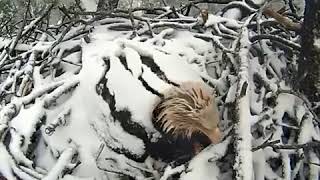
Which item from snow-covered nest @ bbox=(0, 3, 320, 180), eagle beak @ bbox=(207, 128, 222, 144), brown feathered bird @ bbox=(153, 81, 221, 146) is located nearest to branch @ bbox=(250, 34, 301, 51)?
snow-covered nest @ bbox=(0, 3, 320, 180)

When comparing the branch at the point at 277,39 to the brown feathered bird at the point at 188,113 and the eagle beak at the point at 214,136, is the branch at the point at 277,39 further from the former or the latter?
the eagle beak at the point at 214,136

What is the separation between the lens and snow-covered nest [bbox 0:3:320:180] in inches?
64.9

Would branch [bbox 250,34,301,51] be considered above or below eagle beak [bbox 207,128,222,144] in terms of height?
above

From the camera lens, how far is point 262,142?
171cm

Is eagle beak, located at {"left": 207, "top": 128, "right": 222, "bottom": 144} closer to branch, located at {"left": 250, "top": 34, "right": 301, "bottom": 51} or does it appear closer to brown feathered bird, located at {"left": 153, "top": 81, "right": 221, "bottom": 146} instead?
brown feathered bird, located at {"left": 153, "top": 81, "right": 221, "bottom": 146}

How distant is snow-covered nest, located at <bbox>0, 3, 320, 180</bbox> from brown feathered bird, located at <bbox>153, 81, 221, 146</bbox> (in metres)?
0.05

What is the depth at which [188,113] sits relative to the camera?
1.67 m

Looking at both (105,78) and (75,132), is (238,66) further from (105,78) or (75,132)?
(75,132)

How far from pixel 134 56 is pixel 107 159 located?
1.35 ft

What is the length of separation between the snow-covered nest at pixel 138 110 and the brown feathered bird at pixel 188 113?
0.05 m

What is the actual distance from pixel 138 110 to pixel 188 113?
20 cm

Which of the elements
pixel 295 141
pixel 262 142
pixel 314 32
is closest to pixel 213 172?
pixel 262 142

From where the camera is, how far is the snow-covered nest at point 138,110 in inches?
64.9

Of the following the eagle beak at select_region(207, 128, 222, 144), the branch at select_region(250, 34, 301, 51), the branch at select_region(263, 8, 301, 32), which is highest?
the branch at select_region(263, 8, 301, 32)
